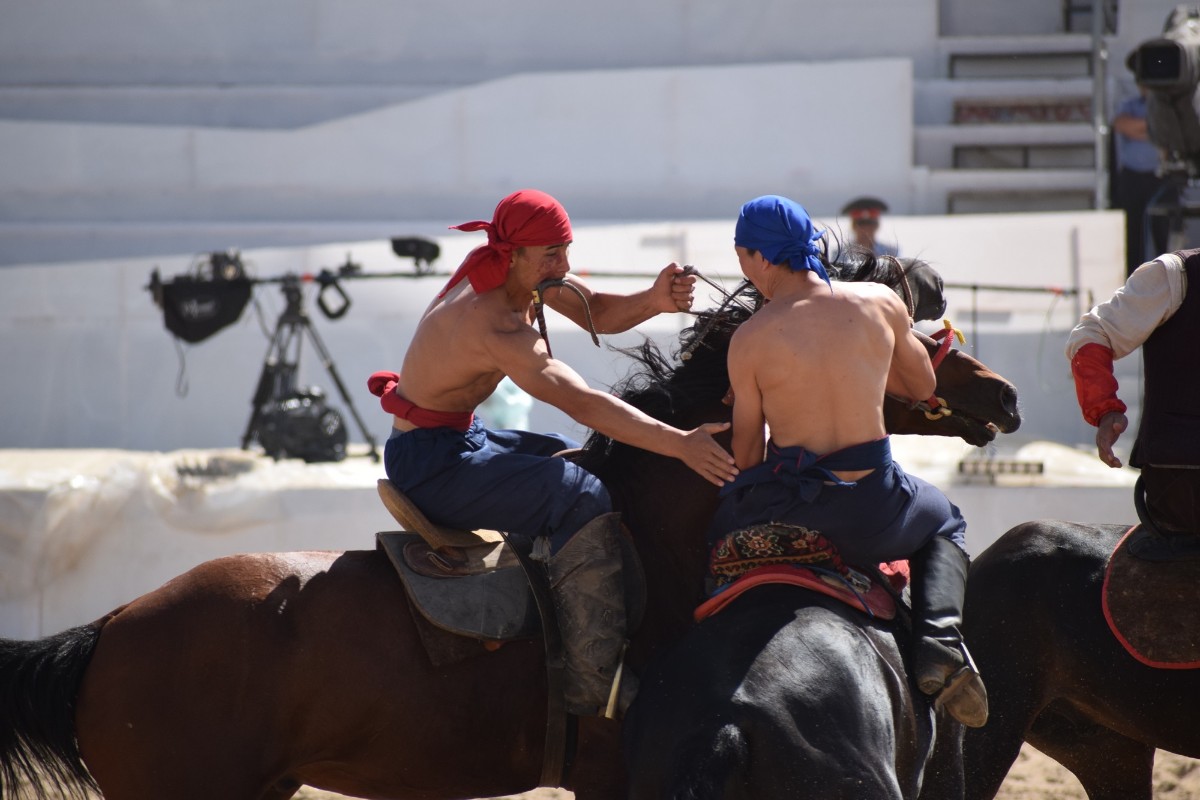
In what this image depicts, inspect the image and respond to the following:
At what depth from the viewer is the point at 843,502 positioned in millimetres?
2811

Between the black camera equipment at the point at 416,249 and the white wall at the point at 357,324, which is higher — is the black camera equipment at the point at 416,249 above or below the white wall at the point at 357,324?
above

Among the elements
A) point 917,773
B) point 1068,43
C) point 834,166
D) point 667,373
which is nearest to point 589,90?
point 834,166

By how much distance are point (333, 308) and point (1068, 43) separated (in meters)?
6.92

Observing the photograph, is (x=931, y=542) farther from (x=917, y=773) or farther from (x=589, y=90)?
(x=589, y=90)

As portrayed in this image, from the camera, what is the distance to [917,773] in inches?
106

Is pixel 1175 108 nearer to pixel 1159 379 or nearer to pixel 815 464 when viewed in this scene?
pixel 1159 379

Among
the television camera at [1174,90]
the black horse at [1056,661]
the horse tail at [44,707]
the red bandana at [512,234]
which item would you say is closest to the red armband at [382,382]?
the red bandana at [512,234]

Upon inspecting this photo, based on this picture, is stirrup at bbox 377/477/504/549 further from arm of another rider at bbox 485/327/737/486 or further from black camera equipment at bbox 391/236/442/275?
black camera equipment at bbox 391/236/442/275

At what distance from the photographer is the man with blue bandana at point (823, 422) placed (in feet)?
9.14

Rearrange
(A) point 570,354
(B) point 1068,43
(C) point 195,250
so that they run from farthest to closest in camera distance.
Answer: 1. (B) point 1068,43
2. (C) point 195,250
3. (A) point 570,354

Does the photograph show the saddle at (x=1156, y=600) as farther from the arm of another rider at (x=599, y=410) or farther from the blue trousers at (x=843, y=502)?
the arm of another rider at (x=599, y=410)

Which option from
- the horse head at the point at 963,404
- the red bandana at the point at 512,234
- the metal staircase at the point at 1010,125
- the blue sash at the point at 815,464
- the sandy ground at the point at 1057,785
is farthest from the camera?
the metal staircase at the point at 1010,125

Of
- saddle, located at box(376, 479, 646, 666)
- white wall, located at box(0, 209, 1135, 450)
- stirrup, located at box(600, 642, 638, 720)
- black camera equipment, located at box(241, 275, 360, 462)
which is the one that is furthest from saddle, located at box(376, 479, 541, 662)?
white wall, located at box(0, 209, 1135, 450)

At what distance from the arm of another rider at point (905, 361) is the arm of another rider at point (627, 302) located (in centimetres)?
65
